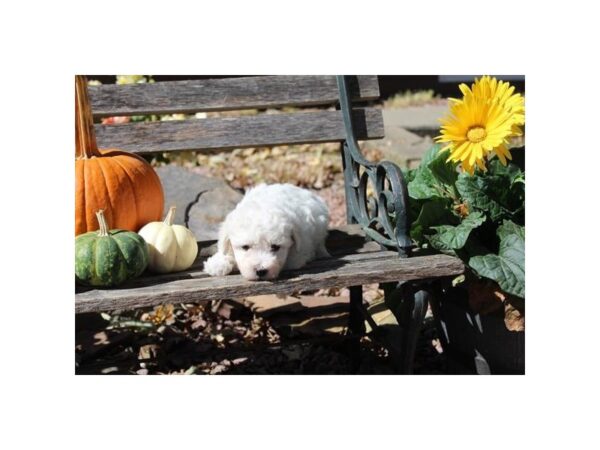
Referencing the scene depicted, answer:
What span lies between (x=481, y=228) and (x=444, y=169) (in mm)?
391

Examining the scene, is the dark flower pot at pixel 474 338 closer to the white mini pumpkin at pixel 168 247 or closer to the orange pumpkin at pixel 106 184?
the white mini pumpkin at pixel 168 247

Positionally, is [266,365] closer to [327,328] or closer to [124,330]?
[327,328]

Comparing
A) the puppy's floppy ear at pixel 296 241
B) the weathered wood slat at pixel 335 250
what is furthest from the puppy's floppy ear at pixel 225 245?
the puppy's floppy ear at pixel 296 241

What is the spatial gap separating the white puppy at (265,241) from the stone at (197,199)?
1681 mm

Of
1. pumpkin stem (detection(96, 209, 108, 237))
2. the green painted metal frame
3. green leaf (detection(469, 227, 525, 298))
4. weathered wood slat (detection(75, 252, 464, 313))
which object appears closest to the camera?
weathered wood slat (detection(75, 252, 464, 313))

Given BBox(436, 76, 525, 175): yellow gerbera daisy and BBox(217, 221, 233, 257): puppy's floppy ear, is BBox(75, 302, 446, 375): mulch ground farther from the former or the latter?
BBox(436, 76, 525, 175): yellow gerbera daisy

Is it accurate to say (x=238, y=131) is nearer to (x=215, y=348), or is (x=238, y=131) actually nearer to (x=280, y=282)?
(x=215, y=348)

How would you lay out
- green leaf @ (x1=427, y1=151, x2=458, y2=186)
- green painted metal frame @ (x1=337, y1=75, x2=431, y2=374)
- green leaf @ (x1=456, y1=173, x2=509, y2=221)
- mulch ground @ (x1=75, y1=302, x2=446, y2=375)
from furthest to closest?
mulch ground @ (x1=75, y1=302, x2=446, y2=375), green leaf @ (x1=427, y1=151, x2=458, y2=186), green leaf @ (x1=456, y1=173, x2=509, y2=221), green painted metal frame @ (x1=337, y1=75, x2=431, y2=374)

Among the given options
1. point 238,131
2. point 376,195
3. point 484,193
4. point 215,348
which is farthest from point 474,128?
point 215,348

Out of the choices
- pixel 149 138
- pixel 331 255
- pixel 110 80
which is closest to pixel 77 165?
pixel 149 138

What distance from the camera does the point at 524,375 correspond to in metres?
3.00

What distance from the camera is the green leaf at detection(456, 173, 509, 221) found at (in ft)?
10.4

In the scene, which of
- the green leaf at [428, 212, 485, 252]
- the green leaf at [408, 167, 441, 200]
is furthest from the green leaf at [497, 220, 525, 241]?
the green leaf at [408, 167, 441, 200]

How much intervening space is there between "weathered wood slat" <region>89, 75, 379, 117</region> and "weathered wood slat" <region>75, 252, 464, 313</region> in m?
1.36
